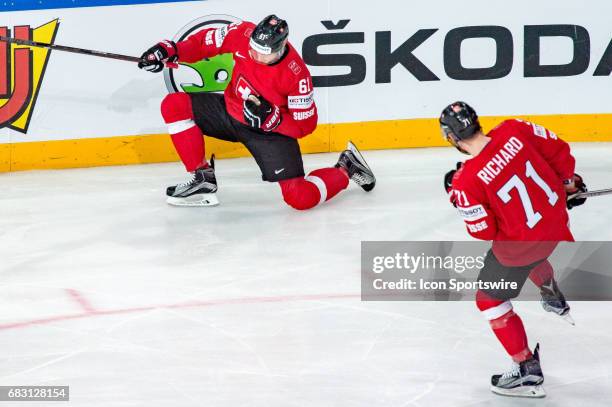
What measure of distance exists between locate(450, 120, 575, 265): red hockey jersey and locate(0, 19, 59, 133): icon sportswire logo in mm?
3504

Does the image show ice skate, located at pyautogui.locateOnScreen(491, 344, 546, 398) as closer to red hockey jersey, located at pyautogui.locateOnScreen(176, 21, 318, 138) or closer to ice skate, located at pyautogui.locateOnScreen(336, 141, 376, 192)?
red hockey jersey, located at pyautogui.locateOnScreen(176, 21, 318, 138)

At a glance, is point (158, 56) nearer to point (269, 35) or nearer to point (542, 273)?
point (269, 35)

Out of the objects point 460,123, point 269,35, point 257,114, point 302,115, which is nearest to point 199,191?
point 257,114

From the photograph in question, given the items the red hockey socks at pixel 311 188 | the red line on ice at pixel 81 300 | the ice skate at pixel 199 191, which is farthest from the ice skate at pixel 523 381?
the ice skate at pixel 199 191

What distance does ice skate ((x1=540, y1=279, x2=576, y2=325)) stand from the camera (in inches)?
136

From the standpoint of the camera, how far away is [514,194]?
3002 mm

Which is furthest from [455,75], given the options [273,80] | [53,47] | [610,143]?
[53,47]

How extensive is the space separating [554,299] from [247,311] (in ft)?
3.60

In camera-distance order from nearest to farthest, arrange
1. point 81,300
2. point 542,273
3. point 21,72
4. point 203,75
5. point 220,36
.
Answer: point 542,273
point 81,300
point 220,36
point 21,72
point 203,75

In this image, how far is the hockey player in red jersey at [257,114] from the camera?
16.5 ft

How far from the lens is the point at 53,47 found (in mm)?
5457

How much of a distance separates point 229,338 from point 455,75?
3170 millimetres

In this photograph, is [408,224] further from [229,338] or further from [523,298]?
[229,338]

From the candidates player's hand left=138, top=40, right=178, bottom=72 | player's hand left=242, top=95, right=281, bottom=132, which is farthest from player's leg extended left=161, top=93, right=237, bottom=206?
player's hand left=242, top=95, right=281, bottom=132
